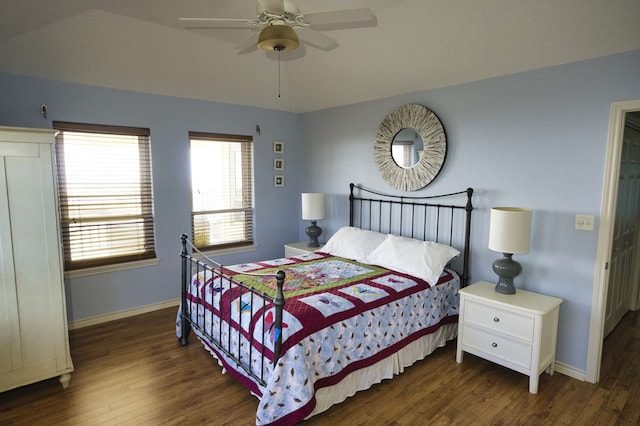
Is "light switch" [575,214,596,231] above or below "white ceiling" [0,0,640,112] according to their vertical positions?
below

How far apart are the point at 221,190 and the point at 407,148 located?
2.24 metres

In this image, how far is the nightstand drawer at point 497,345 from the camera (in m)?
2.57

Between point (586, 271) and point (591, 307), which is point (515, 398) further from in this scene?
point (586, 271)

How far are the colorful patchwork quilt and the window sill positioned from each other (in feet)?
3.31

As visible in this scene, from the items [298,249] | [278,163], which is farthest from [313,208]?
[278,163]

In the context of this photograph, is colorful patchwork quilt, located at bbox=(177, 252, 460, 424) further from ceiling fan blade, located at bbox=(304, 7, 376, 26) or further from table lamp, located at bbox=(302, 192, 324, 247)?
ceiling fan blade, located at bbox=(304, 7, 376, 26)

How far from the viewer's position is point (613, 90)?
2.51 m

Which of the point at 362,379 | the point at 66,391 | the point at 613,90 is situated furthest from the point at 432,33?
the point at 66,391

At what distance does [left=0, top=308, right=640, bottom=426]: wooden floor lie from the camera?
2.29 meters

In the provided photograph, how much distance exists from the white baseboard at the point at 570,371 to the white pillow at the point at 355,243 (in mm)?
1754

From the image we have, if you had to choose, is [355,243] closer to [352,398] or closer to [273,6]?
[352,398]

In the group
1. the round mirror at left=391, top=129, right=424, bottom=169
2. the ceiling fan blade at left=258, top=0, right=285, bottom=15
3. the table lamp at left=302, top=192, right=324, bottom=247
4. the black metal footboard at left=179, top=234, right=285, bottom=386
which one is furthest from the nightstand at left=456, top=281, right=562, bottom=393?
the ceiling fan blade at left=258, top=0, right=285, bottom=15

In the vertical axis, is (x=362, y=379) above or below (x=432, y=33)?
below

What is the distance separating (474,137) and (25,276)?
362 centimetres
